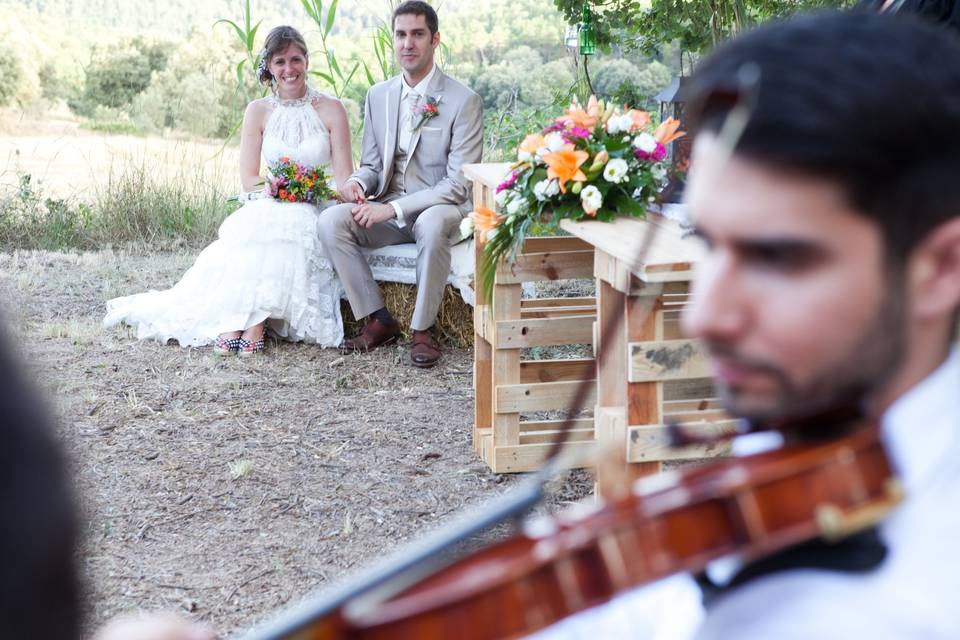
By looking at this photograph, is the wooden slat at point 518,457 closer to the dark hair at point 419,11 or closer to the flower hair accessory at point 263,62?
the dark hair at point 419,11

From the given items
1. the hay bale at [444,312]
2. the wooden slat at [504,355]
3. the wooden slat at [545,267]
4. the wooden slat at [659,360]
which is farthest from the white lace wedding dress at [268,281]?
the wooden slat at [659,360]

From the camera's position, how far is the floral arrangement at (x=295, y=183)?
6707 mm

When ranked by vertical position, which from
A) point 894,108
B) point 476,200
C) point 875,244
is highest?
point 894,108

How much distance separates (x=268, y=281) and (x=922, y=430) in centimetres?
586

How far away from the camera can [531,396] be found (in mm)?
4285

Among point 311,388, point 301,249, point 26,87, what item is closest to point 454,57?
point 26,87

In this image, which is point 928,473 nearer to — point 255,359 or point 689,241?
point 689,241

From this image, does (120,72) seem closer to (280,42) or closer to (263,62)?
(263,62)

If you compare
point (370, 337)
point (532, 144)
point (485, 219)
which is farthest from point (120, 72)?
point (532, 144)

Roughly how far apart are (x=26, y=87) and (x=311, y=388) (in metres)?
11.2

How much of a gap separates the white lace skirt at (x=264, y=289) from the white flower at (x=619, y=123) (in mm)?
3130

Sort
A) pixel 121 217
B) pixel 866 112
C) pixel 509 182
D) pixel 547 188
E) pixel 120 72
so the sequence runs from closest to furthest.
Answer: pixel 866 112 < pixel 547 188 < pixel 509 182 < pixel 121 217 < pixel 120 72

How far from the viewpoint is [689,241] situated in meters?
3.16

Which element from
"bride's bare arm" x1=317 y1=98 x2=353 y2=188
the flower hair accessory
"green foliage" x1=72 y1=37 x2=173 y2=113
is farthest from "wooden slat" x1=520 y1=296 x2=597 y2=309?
"green foliage" x1=72 y1=37 x2=173 y2=113
